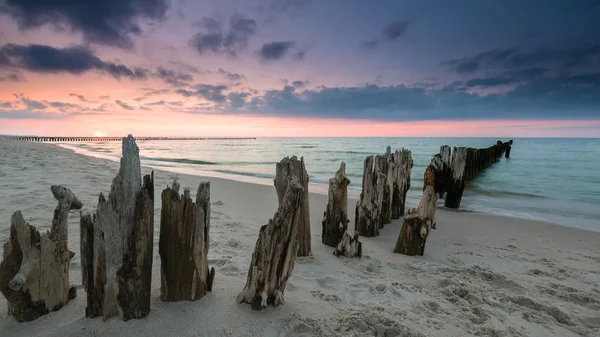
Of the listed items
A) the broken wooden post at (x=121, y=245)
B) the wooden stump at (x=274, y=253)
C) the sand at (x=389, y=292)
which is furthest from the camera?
the wooden stump at (x=274, y=253)

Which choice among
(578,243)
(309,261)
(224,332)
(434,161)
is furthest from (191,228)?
(434,161)

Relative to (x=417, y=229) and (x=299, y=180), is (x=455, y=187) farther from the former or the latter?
(x=299, y=180)

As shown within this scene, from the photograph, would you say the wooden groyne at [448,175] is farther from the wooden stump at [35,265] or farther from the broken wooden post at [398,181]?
the wooden stump at [35,265]

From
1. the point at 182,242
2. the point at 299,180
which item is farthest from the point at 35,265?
the point at 299,180

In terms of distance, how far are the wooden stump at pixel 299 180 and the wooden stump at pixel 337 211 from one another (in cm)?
68

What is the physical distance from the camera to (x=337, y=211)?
207 inches

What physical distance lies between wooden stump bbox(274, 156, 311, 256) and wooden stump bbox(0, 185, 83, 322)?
221 centimetres

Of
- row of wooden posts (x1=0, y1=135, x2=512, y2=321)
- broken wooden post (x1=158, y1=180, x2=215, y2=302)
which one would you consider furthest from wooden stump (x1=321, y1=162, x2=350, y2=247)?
broken wooden post (x1=158, y1=180, x2=215, y2=302)

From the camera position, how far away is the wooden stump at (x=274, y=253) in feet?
9.32

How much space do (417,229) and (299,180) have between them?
199 centimetres

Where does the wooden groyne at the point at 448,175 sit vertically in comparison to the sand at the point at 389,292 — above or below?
above

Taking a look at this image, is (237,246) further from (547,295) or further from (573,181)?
(573,181)

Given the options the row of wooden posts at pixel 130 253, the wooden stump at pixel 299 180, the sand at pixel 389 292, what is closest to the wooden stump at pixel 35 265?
the row of wooden posts at pixel 130 253

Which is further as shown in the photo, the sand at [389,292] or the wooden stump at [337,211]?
the wooden stump at [337,211]
